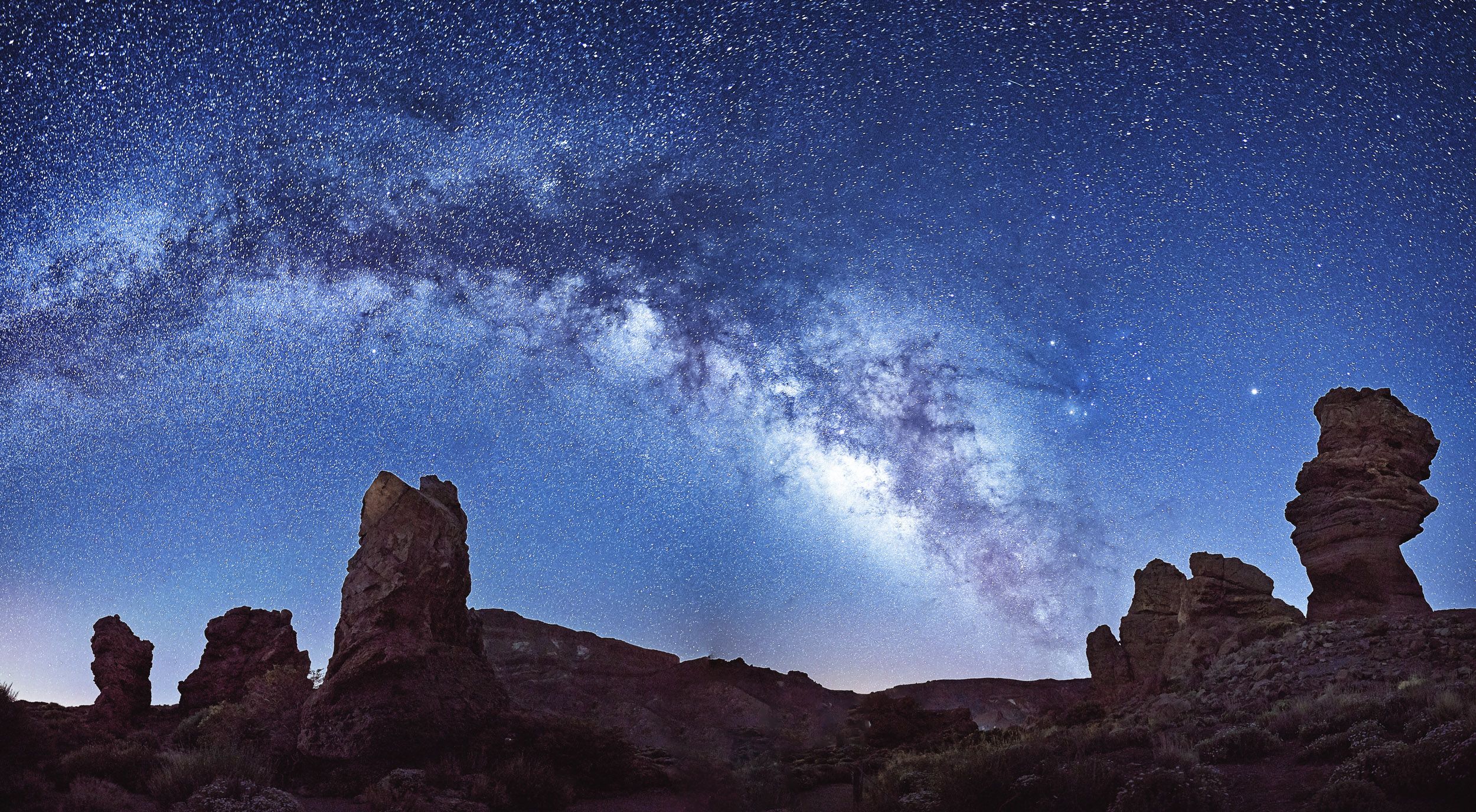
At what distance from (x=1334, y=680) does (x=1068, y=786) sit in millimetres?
15182

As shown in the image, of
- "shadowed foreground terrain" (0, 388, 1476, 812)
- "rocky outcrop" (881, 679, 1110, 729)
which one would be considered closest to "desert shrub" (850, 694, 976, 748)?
"shadowed foreground terrain" (0, 388, 1476, 812)

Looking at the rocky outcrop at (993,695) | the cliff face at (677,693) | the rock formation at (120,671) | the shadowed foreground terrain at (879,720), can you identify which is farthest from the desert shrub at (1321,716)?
the rocky outcrop at (993,695)

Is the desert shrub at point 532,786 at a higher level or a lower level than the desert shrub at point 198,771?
lower

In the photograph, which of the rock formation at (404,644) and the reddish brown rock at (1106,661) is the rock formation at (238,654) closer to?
the rock formation at (404,644)

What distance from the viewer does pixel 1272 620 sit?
28875 millimetres

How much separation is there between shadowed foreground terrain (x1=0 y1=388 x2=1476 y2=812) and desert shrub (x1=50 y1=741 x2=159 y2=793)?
0.16 feet

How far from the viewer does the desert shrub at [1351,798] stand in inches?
338

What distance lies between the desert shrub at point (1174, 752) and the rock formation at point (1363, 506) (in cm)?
1726

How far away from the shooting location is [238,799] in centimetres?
1112

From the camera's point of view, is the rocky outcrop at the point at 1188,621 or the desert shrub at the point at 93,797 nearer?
the desert shrub at the point at 93,797

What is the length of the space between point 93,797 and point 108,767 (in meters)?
2.96

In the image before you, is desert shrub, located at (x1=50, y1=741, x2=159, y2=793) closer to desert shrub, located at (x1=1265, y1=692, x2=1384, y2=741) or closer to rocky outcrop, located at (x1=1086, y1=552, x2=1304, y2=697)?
desert shrub, located at (x1=1265, y1=692, x2=1384, y2=741)

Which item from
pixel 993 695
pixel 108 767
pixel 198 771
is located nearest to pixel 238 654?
pixel 108 767

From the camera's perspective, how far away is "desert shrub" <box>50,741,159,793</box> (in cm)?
1184
